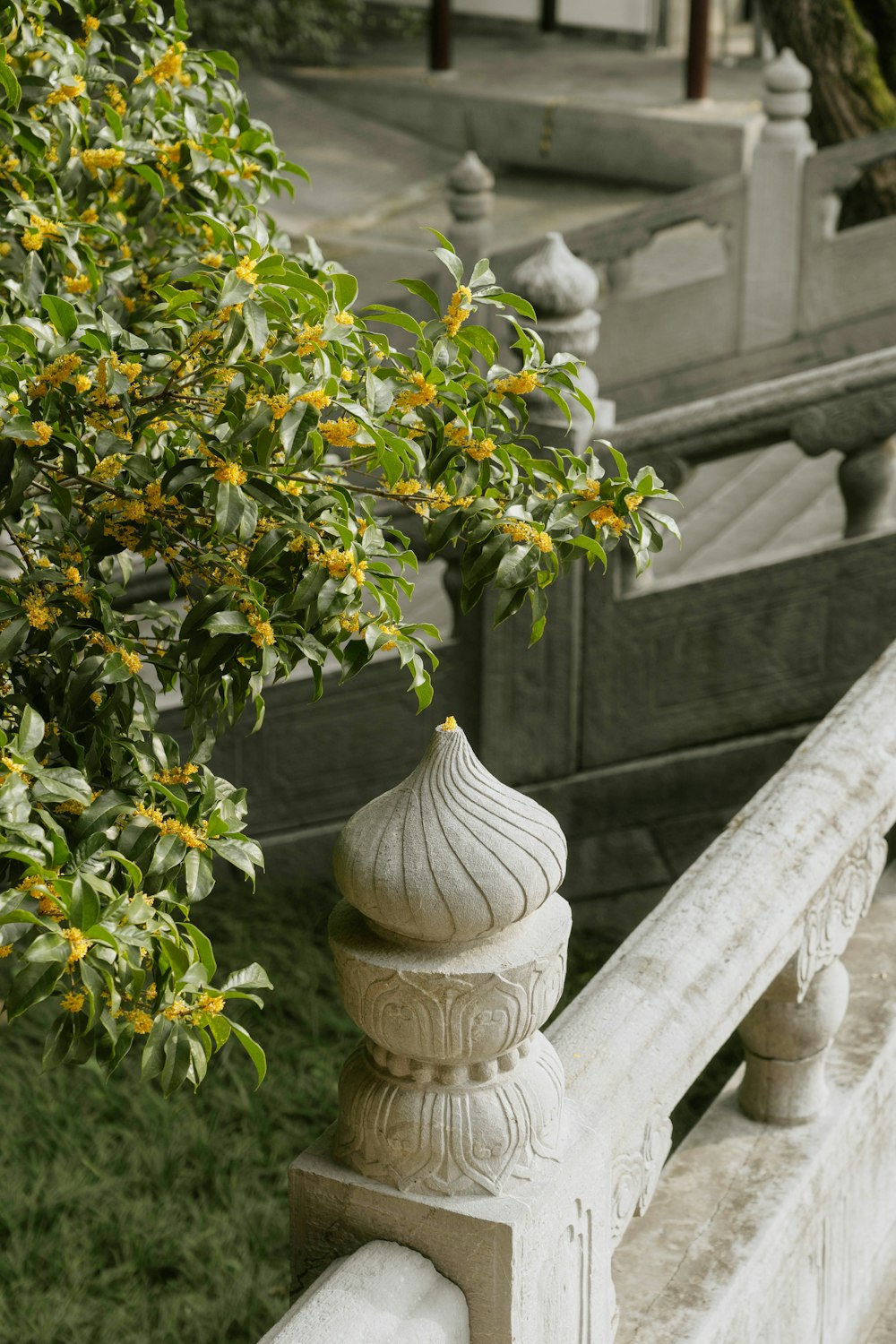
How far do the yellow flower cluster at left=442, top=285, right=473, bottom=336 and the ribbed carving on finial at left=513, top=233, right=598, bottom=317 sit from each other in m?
2.75

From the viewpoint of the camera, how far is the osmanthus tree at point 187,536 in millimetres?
1765

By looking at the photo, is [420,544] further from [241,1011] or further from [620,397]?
[620,397]

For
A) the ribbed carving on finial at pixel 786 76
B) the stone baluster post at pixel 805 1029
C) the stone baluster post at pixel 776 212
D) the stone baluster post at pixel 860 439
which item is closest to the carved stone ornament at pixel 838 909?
the stone baluster post at pixel 805 1029

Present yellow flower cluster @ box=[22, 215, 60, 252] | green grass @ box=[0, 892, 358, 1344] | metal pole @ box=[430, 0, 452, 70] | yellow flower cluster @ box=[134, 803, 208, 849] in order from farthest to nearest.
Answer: metal pole @ box=[430, 0, 452, 70]
green grass @ box=[0, 892, 358, 1344]
yellow flower cluster @ box=[22, 215, 60, 252]
yellow flower cluster @ box=[134, 803, 208, 849]

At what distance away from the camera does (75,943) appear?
157 centimetres

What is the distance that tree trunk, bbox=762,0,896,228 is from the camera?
24.4ft

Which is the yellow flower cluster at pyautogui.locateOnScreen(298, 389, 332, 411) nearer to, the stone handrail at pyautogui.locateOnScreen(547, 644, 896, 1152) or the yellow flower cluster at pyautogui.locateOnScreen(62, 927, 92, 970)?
the yellow flower cluster at pyautogui.locateOnScreen(62, 927, 92, 970)

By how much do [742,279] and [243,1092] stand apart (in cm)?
450

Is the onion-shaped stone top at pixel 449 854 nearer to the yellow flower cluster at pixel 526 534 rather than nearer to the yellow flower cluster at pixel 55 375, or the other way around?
the yellow flower cluster at pixel 526 534

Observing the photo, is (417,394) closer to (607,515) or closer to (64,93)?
(607,515)

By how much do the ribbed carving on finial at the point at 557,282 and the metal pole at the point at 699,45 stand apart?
7824 millimetres

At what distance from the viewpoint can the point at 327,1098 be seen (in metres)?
4.50

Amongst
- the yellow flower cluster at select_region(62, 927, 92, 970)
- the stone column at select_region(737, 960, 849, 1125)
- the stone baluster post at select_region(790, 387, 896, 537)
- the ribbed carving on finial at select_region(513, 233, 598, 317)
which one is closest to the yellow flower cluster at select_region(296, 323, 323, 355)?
the yellow flower cluster at select_region(62, 927, 92, 970)

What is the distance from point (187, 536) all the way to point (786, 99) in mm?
6124
